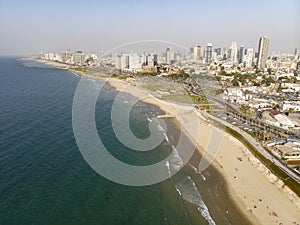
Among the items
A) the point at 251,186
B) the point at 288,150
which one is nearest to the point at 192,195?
the point at 251,186

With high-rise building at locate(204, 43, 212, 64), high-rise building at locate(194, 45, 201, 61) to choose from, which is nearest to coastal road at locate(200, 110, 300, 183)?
high-rise building at locate(204, 43, 212, 64)

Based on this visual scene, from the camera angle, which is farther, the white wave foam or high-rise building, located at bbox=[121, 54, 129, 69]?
high-rise building, located at bbox=[121, 54, 129, 69]

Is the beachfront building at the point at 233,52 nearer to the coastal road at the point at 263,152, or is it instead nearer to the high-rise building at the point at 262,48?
the high-rise building at the point at 262,48

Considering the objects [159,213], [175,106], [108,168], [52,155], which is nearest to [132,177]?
[108,168]

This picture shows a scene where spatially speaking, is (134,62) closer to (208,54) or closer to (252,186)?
(208,54)

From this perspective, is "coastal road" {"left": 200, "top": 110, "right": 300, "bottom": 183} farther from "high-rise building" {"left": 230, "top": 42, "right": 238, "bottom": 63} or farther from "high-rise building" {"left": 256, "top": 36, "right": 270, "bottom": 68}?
"high-rise building" {"left": 230, "top": 42, "right": 238, "bottom": 63}

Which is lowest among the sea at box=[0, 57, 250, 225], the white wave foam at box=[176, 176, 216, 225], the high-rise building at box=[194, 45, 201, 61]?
the white wave foam at box=[176, 176, 216, 225]

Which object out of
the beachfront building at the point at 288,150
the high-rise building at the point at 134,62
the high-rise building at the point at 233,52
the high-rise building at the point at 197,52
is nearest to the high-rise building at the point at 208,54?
the high-rise building at the point at 197,52

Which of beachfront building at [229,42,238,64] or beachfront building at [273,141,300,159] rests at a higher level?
beachfront building at [229,42,238,64]

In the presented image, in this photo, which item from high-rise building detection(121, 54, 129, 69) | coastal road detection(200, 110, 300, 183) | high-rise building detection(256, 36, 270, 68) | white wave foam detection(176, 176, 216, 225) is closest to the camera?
white wave foam detection(176, 176, 216, 225)
